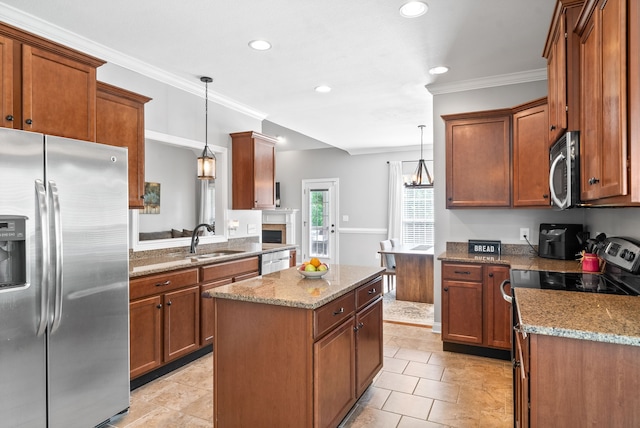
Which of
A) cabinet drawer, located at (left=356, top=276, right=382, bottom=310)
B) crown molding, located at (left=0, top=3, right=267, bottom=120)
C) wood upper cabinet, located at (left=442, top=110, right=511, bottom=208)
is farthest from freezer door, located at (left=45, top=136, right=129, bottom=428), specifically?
wood upper cabinet, located at (left=442, top=110, right=511, bottom=208)

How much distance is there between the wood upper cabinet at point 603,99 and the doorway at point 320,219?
6920mm

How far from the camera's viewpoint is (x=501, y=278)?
3379 millimetres

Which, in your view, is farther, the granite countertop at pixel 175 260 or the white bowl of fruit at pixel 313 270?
the granite countertop at pixel 175 260

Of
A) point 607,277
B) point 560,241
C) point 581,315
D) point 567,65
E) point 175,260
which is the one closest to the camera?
point 581,315

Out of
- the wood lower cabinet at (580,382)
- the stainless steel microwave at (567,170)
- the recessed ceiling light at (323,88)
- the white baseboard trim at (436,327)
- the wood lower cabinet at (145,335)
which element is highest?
the recessed ceiling light at (323,88)

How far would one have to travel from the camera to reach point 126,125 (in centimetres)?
313

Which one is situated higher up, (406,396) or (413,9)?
(413,9)

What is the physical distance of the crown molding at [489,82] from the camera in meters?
3.80

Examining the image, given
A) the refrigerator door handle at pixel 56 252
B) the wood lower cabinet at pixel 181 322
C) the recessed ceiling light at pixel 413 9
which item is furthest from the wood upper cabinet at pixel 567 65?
the wood lower cabinet at pixel 181 322

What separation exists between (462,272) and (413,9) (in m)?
2.22

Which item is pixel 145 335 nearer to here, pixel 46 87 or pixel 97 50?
pixel 46 87

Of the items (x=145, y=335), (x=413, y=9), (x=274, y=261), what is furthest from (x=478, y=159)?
(x=145, y=335)

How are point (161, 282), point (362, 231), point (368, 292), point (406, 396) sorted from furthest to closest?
point (362, 231) → point (161, 282) → point (406, 396) → point (368, 292)

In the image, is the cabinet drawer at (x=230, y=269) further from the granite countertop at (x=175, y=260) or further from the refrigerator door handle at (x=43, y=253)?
the refrigerator door handle at (x=43, y=253)
